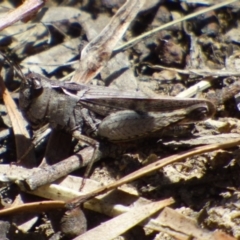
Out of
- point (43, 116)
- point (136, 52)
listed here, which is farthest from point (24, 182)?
point (136, 52)

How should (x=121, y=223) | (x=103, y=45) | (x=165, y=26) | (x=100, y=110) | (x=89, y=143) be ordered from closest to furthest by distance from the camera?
(x=121, y=223) < (x=89, y=143) < (x=100, y=110) < (x=103, y=45) < (x=165, y=26)

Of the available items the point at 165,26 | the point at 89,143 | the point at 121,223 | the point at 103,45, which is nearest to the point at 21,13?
the point at 103,45

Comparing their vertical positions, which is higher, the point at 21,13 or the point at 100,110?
the point at 21,13

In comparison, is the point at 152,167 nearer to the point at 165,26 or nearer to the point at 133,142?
the point at 133,142

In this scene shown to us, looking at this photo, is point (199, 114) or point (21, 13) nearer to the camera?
point (199, 114)

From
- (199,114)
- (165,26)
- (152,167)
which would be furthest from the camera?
(165,26)

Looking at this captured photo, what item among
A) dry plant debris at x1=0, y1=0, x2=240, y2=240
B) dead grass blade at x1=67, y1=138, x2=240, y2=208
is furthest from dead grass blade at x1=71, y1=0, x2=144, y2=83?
dead grass blade at x1=67, y1=138, x2=240, y2=208
